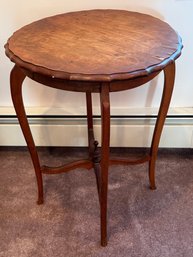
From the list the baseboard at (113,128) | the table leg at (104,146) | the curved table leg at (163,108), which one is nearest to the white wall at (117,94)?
the baseboard at (113,128)

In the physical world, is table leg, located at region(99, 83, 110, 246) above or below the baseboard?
above

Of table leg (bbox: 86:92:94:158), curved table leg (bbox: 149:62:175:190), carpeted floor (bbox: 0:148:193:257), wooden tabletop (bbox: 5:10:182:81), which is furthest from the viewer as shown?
table leg (bbox: 86:92:94:158)

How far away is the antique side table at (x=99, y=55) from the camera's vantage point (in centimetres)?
76

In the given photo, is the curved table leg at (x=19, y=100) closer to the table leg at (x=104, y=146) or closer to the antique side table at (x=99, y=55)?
the antique side table at (x=99, y=55)

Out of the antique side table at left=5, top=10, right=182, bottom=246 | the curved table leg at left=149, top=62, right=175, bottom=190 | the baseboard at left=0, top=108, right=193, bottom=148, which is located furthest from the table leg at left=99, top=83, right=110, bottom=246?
the baseboard at left=0, top=108, right=193, bottom=148

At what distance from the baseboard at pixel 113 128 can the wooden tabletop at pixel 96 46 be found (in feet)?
1.38

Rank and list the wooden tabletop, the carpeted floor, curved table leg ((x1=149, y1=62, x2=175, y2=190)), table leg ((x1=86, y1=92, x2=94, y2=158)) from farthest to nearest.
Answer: table leg ((x1=86, y1=92, x2=94, y2=158)), the carpeted floor, curved table leg ((x1=149, y1=62, x2=175, y2=190)), the wooden tabletop

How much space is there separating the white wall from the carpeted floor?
28 cm

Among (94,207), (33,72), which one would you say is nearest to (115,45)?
(33,72)

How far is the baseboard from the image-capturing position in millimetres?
1337

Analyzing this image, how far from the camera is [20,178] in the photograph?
4.56ft

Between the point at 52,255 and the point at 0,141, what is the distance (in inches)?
24.4

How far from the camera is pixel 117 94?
1.32 meters

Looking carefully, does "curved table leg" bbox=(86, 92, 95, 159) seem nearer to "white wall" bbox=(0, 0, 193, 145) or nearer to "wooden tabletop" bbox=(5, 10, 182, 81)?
"white wall" bbox=(0, 0, 193, 145)
